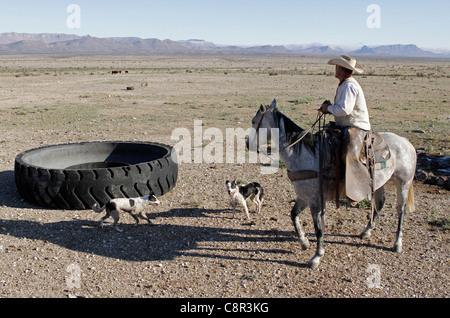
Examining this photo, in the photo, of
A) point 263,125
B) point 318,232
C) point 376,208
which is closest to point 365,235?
point 376,208

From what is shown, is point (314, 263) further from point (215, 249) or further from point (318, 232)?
point (215, 249)

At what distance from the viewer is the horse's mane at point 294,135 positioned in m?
6.09

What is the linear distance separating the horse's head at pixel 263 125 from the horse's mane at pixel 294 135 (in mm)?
88

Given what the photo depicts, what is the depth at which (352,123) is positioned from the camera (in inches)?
243

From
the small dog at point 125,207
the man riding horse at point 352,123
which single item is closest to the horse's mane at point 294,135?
the man riding horse at point 352,123

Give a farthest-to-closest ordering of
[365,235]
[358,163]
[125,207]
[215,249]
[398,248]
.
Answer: [125,207], [365,235], [215,249], [398,248], [358,163]

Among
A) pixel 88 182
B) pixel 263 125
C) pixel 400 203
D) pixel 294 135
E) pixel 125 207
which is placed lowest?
pixel 125 207

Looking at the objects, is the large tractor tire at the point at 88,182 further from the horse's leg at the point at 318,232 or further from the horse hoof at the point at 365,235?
the horse hoof at the point at 365,235

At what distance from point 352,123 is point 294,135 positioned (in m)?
0.92

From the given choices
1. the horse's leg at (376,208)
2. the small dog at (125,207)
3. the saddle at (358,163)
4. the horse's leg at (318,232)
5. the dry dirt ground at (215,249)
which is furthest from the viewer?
the small dog at (125,207)

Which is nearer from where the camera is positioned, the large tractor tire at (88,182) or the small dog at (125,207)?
the small dog at (125,207)

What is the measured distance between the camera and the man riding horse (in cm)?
584

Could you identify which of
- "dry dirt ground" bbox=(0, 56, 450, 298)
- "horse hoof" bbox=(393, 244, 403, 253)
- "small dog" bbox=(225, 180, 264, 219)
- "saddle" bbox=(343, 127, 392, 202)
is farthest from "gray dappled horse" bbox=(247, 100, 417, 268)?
"small dog" bbox=(225, 180, 264, 219)
